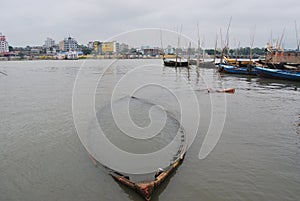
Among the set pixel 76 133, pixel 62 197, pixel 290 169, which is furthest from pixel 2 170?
pixel 290 169

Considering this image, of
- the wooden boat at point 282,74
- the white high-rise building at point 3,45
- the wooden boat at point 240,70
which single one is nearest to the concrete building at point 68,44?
the white high-rise building at point 3,45

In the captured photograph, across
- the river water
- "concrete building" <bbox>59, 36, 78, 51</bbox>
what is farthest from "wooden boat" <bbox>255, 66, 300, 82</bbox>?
"concrete building" <bbox>59, 36, 78, 51</bbox>

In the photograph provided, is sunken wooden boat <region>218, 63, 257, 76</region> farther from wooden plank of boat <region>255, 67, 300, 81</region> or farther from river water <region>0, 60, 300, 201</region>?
river water <region>0, 60, 300, 201</region>

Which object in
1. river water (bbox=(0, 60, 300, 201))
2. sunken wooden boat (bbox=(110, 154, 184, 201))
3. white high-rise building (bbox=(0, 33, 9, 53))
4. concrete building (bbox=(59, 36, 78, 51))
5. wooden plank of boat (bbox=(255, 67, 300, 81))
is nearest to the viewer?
sunken wooden boat (bbox=(110, 154, 184, 201))

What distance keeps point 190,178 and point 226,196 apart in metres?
0.96

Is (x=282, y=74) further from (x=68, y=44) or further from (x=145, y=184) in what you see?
(x=68, y=44)

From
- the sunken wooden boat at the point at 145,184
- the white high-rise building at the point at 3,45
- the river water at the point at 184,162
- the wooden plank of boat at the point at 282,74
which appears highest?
the white high-rise building at the point at 3,45

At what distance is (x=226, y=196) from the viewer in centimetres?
525

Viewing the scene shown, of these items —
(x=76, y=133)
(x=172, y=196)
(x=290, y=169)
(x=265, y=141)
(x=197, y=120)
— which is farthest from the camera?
(x=197, y=120)

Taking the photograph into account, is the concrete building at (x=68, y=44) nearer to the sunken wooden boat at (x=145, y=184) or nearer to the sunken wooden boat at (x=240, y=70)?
the sunken wooden boat at (x=240, y=70)

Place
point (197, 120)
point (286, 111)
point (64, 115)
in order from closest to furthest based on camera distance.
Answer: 1. point (197, 120)
2. point (64, 115)
3. point (286, 111)

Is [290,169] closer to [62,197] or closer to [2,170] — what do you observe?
[62,197]

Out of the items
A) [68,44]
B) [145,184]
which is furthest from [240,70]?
[68,44]

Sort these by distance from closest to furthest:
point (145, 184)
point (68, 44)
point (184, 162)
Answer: point (145, 184), point (184, 162), point (68, 44)
